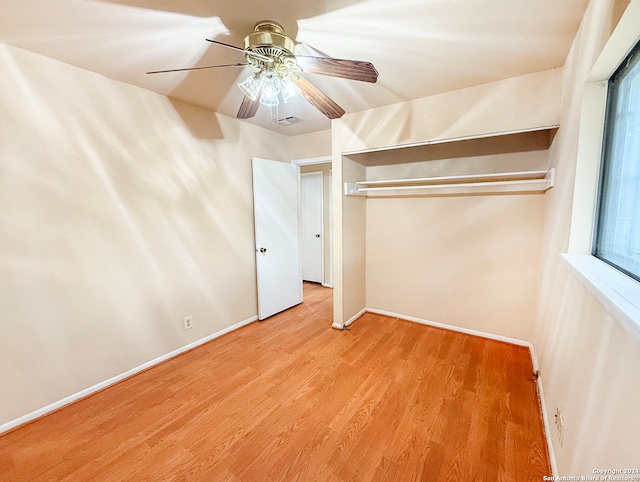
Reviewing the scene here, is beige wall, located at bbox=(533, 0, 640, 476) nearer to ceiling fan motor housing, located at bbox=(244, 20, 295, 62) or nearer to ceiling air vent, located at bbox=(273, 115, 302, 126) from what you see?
ceiling fan motor housing, located at bbox=(244, 20, 295, 62)

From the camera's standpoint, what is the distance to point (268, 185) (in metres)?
3.41

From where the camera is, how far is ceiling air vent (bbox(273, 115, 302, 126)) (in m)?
3.02

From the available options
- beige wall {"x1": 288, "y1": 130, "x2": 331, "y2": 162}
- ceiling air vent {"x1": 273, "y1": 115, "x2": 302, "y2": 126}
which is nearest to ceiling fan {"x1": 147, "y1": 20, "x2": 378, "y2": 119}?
ceiling air vent {"x1": 273, "y1": 115, "x2": 302, "y2": 126}

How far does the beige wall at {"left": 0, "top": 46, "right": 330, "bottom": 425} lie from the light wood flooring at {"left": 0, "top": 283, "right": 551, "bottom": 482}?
1.14 ft

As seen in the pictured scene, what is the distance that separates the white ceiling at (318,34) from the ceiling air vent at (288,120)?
91cm

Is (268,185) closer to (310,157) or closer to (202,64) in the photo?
(310,157)

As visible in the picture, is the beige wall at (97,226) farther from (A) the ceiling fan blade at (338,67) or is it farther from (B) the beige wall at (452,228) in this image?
(A) the ceiling fan blade at (338,67)

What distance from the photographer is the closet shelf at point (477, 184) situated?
2334mm

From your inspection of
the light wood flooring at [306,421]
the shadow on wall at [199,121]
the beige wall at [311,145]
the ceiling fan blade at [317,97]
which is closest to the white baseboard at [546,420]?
the light wood flooring at [306,421]

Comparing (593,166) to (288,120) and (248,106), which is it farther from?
(288,120)

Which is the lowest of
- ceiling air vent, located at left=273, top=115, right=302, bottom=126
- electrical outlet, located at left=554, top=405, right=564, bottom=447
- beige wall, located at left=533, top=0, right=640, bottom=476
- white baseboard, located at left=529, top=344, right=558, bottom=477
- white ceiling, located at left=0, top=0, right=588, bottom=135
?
white baseboard, located at left=529, top=344, right=558, bottom=477

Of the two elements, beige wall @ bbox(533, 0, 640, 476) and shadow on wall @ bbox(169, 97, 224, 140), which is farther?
shadow on wall @ bbox(169, 97, 224, 140)

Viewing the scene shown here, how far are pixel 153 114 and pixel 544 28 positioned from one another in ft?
9.32

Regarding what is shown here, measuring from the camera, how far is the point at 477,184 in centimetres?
257
